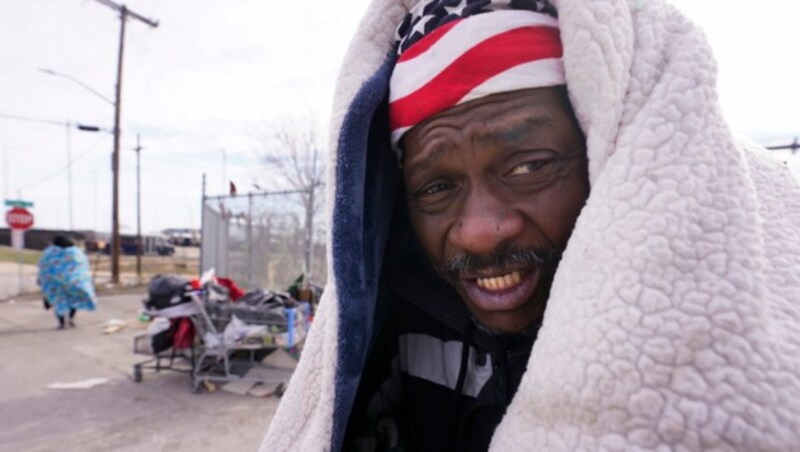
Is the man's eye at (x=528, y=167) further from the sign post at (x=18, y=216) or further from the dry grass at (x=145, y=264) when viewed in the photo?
the dry grass at (x=145, y=264)

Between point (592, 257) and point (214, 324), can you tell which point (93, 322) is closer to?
point (214, 324)

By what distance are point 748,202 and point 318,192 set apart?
7.58m

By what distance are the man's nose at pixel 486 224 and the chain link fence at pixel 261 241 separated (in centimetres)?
712

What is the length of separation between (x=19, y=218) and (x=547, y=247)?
15.7 metres

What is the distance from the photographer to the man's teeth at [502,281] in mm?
947

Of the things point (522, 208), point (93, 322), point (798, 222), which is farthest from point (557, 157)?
point (93, 322)

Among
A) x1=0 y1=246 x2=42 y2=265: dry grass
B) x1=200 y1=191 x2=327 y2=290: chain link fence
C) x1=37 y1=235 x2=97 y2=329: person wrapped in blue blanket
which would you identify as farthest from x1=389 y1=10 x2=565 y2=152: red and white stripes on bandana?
x1=0 y1=246 x2=42 y2=265: dry grass

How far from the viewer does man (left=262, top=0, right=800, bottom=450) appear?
0.57 m

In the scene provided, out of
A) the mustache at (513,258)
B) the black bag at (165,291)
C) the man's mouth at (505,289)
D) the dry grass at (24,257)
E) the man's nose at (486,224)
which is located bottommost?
the dry grass at (24,257)

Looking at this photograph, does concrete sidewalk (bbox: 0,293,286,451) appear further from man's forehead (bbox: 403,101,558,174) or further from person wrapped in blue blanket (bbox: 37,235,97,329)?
man's forehead (bbox: 403,101,558,174)

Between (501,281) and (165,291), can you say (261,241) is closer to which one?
(165,291)

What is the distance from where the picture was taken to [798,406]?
528 mm

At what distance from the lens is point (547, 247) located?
0.92 m

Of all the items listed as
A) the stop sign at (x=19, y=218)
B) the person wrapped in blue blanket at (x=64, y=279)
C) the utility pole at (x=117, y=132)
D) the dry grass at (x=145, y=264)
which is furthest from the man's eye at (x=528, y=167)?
the dry grass at (x=145, y=264)
